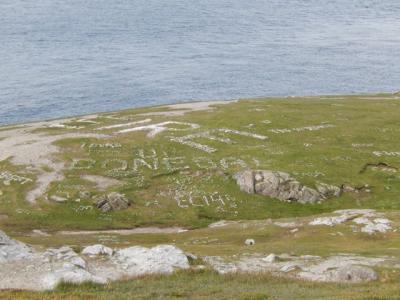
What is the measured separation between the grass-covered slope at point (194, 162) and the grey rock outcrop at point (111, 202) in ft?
3.14

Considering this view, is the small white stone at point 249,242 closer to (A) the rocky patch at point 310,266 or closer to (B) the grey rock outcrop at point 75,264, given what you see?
(A) the rocky patch at point 310,266

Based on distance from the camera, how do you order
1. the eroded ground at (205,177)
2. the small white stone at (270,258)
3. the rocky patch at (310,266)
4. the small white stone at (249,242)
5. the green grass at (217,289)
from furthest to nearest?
the eroded ground at (205,177), the small white stone at (249,242), the small white stone at (270,258), the rocky patch at (310,266), the green grass at (217,289)

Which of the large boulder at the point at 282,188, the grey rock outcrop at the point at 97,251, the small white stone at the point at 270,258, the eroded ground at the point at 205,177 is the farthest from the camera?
the large boulder at the point at 282,188

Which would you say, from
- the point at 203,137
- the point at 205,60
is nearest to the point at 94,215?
the point at 203,137

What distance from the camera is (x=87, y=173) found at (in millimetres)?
91750

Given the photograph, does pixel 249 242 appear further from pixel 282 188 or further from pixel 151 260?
pixel 282 188

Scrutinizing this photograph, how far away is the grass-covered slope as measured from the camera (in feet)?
270

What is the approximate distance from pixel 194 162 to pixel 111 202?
17.1 m

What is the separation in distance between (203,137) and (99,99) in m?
62.4

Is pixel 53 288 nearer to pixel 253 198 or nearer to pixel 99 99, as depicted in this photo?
pixel 253 198

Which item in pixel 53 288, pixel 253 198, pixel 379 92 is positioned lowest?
pixel 379 92

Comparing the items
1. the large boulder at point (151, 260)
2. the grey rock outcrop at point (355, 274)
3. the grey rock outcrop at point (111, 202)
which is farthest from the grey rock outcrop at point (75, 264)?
the grey rock outcrop at point (111, 202)

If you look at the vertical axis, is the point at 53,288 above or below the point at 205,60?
above

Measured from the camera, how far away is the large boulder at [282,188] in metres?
87.5
